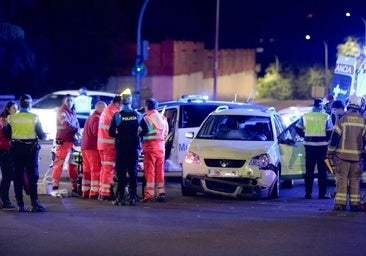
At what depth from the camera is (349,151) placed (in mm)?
12555

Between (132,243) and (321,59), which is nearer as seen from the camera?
(132,243)

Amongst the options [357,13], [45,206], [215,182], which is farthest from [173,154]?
[357,13]

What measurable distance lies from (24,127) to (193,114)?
5218 mm

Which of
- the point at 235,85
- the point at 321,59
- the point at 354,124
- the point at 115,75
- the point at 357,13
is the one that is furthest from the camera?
the point at 321,59

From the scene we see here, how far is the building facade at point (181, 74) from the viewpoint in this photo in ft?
168

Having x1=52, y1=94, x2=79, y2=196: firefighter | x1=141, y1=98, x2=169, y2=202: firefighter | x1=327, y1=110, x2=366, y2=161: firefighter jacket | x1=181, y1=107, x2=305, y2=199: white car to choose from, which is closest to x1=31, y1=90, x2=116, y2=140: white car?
x1=52, y1=94, x2=79, y2=196: firefighter

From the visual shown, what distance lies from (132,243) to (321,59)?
67991mm

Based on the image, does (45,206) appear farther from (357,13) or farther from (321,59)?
(321,59)

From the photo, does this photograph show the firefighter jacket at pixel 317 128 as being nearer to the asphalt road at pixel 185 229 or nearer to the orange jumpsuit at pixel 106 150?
the asphalt road at pixel 185 229

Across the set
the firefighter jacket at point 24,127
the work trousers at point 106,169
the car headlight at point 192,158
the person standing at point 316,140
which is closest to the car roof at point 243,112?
the person standing at point 316,140

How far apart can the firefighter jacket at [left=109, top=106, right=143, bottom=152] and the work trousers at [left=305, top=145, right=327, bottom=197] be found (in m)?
3.17

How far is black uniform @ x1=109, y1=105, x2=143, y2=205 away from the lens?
13188 millimetres

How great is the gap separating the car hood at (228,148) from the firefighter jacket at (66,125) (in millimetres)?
2087

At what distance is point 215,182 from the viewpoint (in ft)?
46.5
